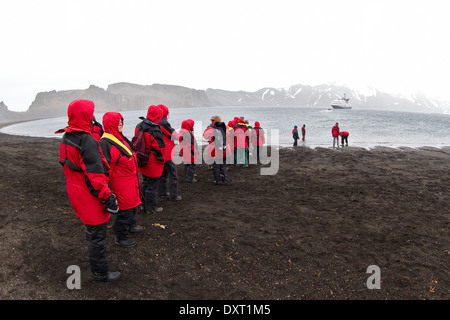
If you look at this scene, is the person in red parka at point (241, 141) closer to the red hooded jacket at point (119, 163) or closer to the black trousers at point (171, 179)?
the black trousers at point (171, 179)

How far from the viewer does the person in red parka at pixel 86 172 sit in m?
3.33

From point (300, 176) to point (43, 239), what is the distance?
9502mm

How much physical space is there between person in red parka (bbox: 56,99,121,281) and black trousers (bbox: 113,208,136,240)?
3.50 ft

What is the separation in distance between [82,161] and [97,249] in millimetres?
1337

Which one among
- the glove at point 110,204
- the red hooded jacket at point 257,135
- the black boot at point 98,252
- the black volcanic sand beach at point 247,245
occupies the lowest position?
the black volcanic sand beach at point 247,245

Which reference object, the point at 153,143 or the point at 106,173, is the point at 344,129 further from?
the point at 106,173

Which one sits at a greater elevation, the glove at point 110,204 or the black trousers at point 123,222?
the glove at point 110,204

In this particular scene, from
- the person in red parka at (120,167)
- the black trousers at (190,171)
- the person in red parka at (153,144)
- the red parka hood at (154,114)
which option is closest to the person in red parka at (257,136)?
the black trousers at (190,171)

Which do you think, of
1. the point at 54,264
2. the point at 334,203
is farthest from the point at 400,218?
the point at 54,264

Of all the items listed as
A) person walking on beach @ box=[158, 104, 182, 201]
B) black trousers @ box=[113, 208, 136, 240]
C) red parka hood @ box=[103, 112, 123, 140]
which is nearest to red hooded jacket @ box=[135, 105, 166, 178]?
person walking on beach @ box=[158, 104, 182, 201]

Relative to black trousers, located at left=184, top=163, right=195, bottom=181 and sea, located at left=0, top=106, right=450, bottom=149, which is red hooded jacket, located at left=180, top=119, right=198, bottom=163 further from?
sea, located at left=0, top=106, right=450, bottom=149

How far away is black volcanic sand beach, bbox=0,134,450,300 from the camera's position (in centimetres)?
395

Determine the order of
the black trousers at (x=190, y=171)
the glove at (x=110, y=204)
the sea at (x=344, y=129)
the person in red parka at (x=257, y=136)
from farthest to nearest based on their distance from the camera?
the sea at (x=344, y=129)
the person in red parka at (x=257, y=136)
the black trousers at (x=190, y=171)
the glove at (x=110, y=204)

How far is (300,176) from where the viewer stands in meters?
11.5
